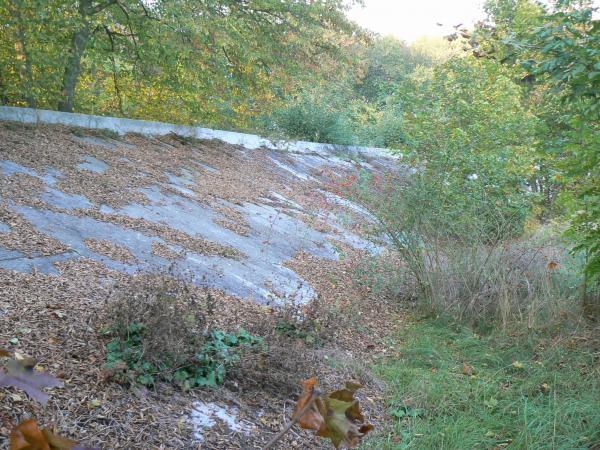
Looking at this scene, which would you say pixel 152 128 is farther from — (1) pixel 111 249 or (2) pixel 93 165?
(1) pixel 111 249

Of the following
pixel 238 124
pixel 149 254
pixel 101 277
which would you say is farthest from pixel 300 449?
pixel 238 124

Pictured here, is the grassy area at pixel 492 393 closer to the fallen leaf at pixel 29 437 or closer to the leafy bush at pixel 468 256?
the leafy bush at pixel 468 256

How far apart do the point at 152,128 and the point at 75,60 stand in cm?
205

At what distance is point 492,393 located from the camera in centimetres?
410

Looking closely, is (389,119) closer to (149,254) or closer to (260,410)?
(149,254)

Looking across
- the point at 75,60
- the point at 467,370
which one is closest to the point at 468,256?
the point at 467,370

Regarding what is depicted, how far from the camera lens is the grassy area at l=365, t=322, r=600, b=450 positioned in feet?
11.3

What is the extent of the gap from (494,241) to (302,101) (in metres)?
13.5

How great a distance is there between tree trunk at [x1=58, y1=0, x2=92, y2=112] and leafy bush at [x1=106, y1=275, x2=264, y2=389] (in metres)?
7.88

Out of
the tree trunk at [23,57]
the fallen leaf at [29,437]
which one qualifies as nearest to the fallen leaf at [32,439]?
the fallen leaf at [29,437]

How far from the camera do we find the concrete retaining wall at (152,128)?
369 inches

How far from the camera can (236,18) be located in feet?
38.7

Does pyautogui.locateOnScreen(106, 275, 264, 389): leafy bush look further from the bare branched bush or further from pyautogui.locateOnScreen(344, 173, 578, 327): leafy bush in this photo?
pyautogui.locateOnScreen(344, 173, 578, 327): leafy bush

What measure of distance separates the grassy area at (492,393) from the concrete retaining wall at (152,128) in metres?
6.98
